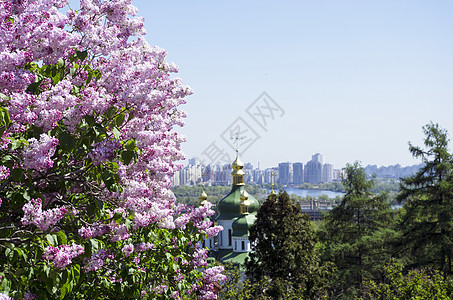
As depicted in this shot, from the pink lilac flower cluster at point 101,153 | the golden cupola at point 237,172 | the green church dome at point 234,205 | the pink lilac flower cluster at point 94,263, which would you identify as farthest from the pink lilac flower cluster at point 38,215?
the golden cupola at point 237,172

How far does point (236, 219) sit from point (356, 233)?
1381cm

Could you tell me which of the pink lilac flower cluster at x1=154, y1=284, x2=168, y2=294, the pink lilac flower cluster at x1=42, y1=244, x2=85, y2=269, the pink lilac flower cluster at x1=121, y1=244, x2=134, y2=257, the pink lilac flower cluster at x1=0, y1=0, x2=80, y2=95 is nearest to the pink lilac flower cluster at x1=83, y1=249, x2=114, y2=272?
the pink lilac flower cluster at x1=121, y1=244, x2=134, y2=257

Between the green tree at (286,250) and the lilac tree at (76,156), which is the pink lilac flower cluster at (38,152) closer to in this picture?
the lilac tree at (76,156)

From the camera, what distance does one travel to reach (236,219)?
40031mm

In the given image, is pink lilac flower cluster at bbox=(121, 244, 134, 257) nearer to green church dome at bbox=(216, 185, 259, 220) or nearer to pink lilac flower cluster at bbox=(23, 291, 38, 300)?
pink lilac flower cluster at bbox=(23, 291, 38, 300)

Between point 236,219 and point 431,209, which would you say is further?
point 236,219

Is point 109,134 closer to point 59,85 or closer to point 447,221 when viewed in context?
point 59,85

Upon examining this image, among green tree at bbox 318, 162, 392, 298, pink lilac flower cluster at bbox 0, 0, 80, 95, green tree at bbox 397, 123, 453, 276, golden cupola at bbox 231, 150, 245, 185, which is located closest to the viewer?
pink lilac flower cluster at bbox 0, 0, 80, 95

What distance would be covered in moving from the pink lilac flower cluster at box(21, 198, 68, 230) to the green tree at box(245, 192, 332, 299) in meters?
13.6

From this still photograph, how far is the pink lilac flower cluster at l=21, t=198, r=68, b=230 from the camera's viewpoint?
4277 mm

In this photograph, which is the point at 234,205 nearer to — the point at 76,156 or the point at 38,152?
the point at 76,156

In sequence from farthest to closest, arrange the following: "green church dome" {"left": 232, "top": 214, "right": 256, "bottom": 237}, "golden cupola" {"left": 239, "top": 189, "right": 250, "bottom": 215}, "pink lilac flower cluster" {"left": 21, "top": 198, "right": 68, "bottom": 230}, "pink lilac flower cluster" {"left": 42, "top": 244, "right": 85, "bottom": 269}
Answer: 1. "golden cupola" {"left": 239, "top": 189, "right": 250, "bottom": 215}
2. "green church dome" {"left": 232, "top": 214, "right": 256, "bottom": 237}
3. "pink lilac flower cluster" {"left": 21, "top": 198, "right": 68, "bottom": 230}
4. "pink lilac flower cluster" {"left": 42, "top": 244, "right": 85, "bottom": 269}

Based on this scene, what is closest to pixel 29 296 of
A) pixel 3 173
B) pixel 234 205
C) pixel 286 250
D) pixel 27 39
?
pixel 3 173

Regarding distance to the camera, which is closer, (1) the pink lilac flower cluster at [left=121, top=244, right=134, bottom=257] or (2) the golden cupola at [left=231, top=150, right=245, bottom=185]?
(1) the pink lilac flower cluster at [left=121, top=244, right=134, bottom=257]
